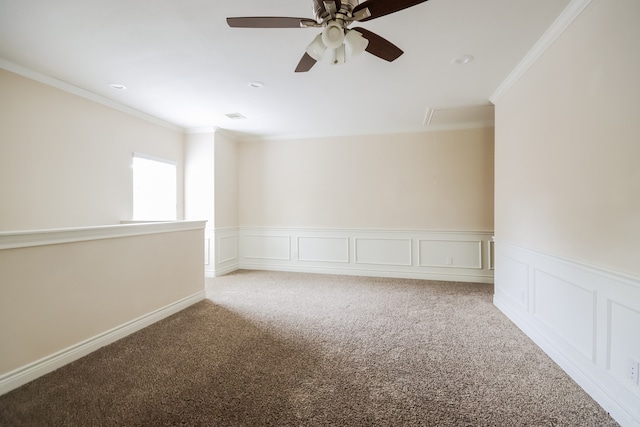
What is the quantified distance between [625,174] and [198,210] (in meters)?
5.32

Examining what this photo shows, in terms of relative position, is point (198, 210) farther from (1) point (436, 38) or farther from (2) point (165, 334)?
(1) point (436, 38)

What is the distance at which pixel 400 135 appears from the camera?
5.02 meters

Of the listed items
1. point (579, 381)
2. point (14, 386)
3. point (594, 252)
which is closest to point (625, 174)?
point (594, 252)

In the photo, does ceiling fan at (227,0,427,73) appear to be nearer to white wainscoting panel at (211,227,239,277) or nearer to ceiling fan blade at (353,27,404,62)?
ceiling fan blade at (353,27,404,62)

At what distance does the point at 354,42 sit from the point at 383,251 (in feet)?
12.7

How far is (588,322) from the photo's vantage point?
1.89 meters

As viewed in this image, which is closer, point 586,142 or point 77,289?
point 586,142

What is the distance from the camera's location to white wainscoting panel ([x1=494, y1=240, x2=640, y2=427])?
61.9 inches

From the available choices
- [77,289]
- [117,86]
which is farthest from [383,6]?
[117,86]

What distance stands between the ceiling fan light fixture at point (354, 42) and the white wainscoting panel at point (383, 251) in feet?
12.2

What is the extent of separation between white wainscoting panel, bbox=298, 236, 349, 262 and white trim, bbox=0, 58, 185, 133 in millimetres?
3207

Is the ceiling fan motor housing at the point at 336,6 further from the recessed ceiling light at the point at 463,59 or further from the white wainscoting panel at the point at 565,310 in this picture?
the white wainscoting panel at the point at 565,310

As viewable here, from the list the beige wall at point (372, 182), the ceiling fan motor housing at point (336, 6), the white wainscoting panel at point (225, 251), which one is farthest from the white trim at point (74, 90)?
the ceiling fan motor housing at point (336, 6)

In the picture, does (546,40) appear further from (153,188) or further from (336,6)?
(153,188)
